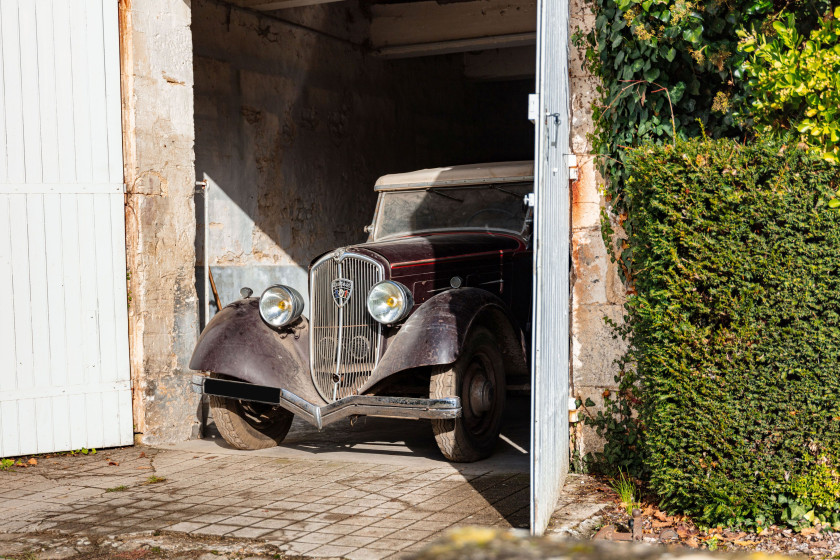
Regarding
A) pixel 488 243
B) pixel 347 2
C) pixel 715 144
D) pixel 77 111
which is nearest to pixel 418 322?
pixel 488 243

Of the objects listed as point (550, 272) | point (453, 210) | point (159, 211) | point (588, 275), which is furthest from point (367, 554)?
point (159, 211)

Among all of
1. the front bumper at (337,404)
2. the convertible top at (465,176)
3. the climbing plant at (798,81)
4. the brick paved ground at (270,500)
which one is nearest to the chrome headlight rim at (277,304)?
the front bumper at (337,404)

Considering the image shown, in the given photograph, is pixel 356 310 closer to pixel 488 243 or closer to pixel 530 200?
pixel 488 243

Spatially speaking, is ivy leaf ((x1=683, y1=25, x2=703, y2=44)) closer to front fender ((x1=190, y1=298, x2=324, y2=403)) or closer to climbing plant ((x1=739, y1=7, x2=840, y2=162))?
climbing plant ((x1=739, y1=7, x2=840, y2=162))

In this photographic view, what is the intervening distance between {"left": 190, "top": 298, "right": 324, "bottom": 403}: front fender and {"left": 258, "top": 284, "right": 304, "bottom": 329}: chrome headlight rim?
0.22 ft

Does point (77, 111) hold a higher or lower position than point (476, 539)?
higher

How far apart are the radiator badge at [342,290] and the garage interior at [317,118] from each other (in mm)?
1194

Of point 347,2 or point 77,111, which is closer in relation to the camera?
point 77,111

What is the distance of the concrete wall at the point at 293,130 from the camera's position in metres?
8.68

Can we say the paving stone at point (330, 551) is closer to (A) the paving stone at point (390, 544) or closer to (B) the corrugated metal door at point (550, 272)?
(A) the paving stone at point (390, 544)

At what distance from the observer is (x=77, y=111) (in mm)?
6207

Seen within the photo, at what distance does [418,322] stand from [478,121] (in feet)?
29.4

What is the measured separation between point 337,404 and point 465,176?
2.30 meters

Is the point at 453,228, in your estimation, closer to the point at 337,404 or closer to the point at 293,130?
the point at 337,404
